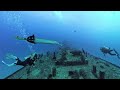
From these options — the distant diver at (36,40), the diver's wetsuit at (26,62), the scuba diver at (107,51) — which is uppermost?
the distant diver at (36,40)

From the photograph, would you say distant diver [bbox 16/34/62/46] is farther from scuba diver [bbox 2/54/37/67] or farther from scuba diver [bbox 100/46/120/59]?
scuba diver [bbox 100/46/120/59]

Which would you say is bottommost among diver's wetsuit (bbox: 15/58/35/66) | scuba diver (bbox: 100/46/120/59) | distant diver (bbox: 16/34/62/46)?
diver's wetsuit (bbox: 15/58/35/66)

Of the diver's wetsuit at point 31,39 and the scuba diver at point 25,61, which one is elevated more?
the diver's wetsuit at point 31,39

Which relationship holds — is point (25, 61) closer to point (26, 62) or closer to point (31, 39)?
point (26, 62)

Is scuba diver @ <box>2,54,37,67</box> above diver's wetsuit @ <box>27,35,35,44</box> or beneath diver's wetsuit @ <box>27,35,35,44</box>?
beneath

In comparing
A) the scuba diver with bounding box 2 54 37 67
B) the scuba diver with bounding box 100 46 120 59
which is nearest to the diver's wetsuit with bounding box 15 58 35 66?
the scuba diver with bounding box 2 54 37 67

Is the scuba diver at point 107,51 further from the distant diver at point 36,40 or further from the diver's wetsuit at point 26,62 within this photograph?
the diver's wetsuit at point 26,62

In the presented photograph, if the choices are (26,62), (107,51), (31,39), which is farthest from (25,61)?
(107,51)

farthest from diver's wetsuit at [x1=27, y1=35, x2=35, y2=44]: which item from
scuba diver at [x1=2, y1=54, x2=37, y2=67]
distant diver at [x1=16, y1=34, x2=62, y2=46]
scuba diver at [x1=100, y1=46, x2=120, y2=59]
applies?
scuba diver at [x1=100, y1=46, x2=120, y2=59]

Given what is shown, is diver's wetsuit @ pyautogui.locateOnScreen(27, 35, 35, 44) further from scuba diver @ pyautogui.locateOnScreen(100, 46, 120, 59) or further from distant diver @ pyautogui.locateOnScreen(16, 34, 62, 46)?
scuba diver @ pyautogui.locateOnScreen(100, 46, 120, 59)

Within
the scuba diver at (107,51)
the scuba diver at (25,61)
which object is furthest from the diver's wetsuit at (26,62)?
the scuba diver at (107,51)

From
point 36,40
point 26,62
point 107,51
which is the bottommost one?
point 26,62
